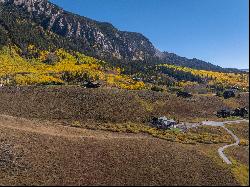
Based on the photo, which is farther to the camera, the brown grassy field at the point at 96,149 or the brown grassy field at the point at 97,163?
the brown grassy field at the point at 96,149

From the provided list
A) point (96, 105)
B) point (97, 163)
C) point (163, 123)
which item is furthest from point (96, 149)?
point (96, 105)

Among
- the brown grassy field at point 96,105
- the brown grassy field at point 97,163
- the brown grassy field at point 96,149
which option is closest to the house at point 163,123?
the brown grassy field at point 96,149

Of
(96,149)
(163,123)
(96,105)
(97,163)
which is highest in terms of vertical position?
(97,163)

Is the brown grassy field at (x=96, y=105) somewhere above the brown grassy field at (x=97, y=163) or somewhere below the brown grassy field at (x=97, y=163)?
below

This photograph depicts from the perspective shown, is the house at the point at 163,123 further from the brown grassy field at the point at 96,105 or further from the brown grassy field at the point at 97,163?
the brown grassy field at the point at 97,163

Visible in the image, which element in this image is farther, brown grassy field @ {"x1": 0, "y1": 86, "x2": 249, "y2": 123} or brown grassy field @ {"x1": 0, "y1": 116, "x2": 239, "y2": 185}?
brown grassy field @ {"x1": 0, "y1": 86, "x2": 249, "y2": 123}

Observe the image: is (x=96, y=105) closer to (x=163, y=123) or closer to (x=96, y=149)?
(x=163, y=123)

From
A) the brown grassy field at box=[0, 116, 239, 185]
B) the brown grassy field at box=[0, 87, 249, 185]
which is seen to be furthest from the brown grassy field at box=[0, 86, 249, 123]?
the brown grassy field at box=[0, 116, 239, 185]

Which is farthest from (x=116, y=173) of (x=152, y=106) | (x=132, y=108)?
(x=152, y=106)

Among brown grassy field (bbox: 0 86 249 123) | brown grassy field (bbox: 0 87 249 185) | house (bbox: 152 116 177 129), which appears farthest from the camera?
A: brown grassy field (bbox: 0 86 249 123)

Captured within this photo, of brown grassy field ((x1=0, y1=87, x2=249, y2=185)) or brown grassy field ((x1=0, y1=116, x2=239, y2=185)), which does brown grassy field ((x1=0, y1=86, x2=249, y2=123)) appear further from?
brown grassy field ((x1=0, y1=116, x2=239, y2=185))

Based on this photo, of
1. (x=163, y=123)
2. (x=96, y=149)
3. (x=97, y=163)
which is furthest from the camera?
(x=163, y=123)

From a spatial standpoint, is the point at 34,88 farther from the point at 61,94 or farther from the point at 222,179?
the point at 222,179

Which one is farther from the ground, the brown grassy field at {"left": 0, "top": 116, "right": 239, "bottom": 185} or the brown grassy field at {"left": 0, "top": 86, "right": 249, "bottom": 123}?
the brown grassy field at {"left": 0, "top": 116, "right": 239, "bottom": 185}
